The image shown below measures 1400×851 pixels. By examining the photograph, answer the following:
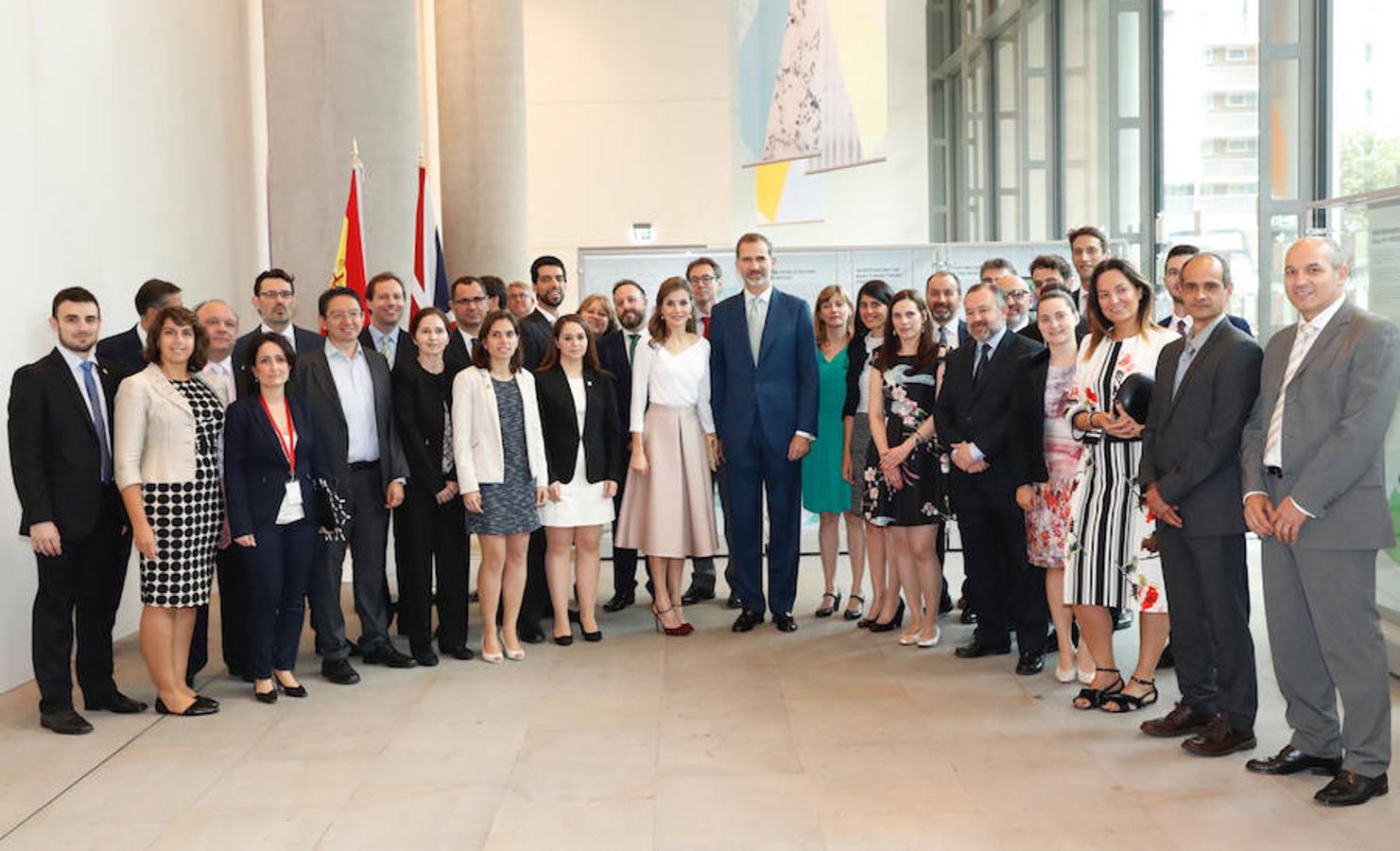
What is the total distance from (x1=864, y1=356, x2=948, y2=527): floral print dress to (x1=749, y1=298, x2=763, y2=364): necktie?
2.13 feet

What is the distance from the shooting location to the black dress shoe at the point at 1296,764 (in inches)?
152

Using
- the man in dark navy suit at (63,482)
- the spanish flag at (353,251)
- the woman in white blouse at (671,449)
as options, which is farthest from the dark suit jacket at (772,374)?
the man in dark navy suit at (63,482)

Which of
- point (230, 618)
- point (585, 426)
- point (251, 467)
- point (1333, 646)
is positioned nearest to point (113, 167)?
point (251, 467)

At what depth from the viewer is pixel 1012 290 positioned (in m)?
5.75

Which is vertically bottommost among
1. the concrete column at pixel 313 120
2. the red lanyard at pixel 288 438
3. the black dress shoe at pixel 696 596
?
the black dress shoe at pixel 696 596

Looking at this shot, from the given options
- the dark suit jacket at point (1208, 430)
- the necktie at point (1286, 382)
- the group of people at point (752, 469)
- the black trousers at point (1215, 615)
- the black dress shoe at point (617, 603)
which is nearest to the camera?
the necktie at point (1286, 382)

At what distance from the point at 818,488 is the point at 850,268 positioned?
2.34 m

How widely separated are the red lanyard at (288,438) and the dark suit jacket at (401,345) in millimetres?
670

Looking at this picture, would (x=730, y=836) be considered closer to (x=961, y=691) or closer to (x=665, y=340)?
(x=961, y=691)

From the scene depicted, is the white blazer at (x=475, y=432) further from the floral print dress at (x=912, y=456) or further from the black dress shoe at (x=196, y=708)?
the floral print dress at (x=912, y=456)

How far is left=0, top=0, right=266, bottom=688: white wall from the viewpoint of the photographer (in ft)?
17.6

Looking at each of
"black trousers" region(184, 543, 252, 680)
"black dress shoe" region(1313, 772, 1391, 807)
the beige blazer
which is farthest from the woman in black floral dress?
the beige blazer

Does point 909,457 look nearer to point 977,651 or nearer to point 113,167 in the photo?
point 977,651

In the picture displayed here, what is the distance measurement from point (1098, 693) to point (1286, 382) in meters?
1.45
